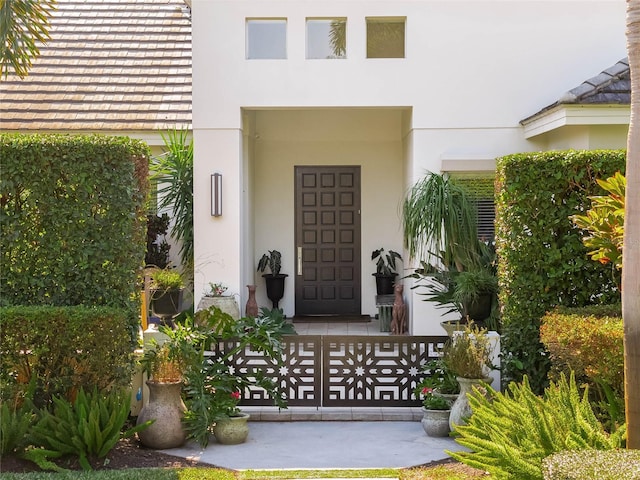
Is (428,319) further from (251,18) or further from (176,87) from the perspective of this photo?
(176,87)

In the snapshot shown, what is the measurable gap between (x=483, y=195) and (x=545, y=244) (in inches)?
207

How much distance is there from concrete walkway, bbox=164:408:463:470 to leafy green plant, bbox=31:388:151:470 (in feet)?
2.51

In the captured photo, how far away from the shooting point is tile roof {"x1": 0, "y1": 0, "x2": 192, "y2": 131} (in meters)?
13.8

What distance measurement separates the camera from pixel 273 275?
14.6m

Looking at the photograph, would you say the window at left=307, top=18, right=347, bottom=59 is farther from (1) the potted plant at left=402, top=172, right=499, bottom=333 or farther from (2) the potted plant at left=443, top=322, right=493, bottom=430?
(2) the potted plant at left=443, top=322, right=493, bottom=430

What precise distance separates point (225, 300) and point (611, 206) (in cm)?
674

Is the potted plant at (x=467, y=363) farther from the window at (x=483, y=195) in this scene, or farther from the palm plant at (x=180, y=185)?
the palm plant at (x=180, y=185)

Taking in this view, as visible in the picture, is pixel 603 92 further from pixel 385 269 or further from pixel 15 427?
pixel 15 427

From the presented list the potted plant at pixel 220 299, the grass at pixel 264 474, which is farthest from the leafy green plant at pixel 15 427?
the potted plant at pixel 220 299

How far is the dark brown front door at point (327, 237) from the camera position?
14.9 meters

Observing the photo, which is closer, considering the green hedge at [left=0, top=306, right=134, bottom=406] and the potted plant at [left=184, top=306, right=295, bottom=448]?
the green hedge at [left=0, top=306, right=134, bottom=406]

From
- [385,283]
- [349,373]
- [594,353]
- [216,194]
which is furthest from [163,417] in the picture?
[385,283]

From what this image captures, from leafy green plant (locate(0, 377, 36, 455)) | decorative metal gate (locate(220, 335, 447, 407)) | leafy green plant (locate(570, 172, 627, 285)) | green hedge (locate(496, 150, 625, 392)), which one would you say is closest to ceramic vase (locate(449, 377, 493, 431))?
green hedge (locate(496, 150, 625, 392))

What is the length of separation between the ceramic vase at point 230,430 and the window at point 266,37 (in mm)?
6571
